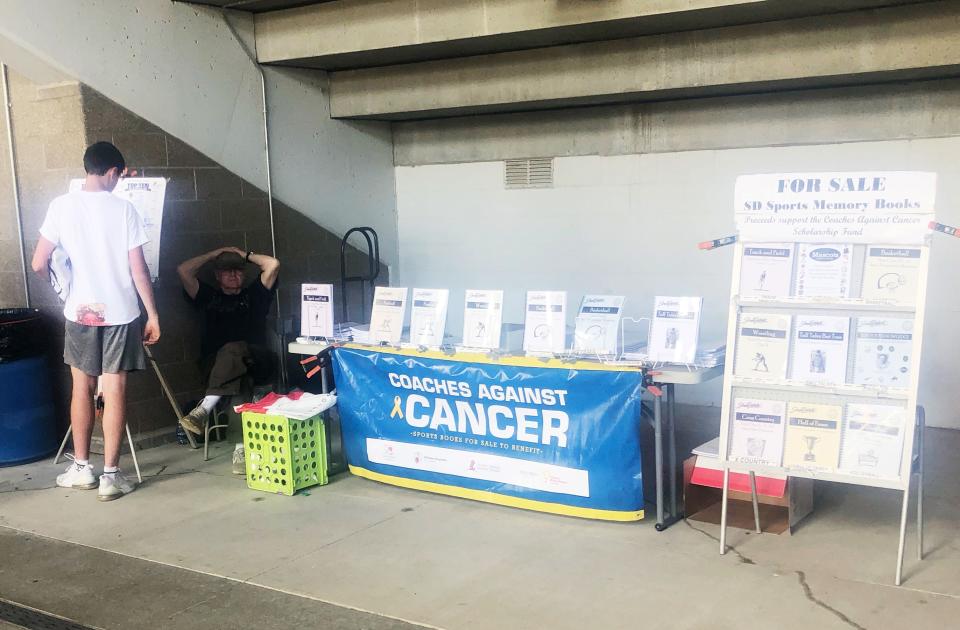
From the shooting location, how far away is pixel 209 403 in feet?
17.0

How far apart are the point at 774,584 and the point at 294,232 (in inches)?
168

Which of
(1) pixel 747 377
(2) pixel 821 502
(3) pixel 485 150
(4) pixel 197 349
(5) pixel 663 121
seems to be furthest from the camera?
(3) pixel 485 150

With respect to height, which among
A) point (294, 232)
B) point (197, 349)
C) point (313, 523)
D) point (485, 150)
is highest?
point (485, 150)

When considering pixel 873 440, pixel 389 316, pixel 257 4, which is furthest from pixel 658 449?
pixel 257 4

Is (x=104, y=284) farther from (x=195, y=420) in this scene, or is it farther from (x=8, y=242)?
(x=8, y=242)

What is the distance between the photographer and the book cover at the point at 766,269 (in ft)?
10.9

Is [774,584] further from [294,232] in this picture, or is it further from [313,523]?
[294,232]

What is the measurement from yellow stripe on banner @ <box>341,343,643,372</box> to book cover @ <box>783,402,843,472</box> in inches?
24.7

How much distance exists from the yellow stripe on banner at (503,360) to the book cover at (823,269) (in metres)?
0.73

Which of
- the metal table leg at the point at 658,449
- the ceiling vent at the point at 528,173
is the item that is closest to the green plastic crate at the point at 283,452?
the metal table leg at the point at 658,449

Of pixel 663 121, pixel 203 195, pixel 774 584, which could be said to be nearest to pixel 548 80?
pixel 663 121

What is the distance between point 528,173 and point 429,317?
8.99 feet

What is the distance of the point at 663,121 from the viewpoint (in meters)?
5.96

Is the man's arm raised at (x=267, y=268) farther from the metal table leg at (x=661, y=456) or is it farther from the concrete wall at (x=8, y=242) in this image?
the metal table leg at (x=661, y=456)
